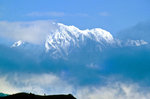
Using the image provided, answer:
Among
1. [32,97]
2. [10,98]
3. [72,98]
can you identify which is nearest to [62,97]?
[72,98]

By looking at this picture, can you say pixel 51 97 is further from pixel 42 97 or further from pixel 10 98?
pixel 10 98

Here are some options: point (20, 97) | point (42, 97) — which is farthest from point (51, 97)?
point (20, 97)

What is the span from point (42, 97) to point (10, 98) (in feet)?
39.5

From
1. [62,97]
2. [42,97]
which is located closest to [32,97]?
[42,97]

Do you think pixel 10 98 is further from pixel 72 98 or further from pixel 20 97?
pixel 72 98

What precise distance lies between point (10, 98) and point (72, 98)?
928 inches

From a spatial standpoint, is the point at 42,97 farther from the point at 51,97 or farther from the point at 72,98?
the point at 72,98

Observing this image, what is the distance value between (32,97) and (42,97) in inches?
161

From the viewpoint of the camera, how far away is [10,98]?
9212 centimetres

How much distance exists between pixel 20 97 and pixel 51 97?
11657mm

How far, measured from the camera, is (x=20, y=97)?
300ft

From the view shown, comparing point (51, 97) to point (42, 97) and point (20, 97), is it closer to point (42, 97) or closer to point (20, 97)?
point (42, 97)

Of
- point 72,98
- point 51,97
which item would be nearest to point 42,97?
point 51,97

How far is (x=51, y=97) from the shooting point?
9375 centimetres
